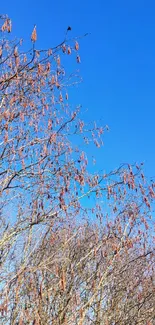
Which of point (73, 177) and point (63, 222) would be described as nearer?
point (73, 177)

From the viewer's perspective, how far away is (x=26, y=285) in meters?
6.27

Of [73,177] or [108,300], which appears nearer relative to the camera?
[73,177]

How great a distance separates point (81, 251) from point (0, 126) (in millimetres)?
3568

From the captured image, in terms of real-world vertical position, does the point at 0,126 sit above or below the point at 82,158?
above

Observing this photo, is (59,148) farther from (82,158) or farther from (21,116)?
(21,116)

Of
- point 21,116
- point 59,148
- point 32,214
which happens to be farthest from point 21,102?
point 32,214

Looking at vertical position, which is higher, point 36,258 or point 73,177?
point 73,177

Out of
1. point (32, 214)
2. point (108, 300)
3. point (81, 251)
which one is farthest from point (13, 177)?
point (108, 300)

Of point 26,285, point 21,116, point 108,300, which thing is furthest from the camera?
point 108,300

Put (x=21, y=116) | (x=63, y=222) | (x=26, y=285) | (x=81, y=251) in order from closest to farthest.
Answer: (x=21, y=116), (x=26, y=285), (x=63, y=222), (x=81, y=251)

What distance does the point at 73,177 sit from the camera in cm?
602

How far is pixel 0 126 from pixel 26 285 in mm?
2702

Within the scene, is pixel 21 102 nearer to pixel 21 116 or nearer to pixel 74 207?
pixel 21 116

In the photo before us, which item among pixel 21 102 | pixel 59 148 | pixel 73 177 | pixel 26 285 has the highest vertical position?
pixel 21 102
